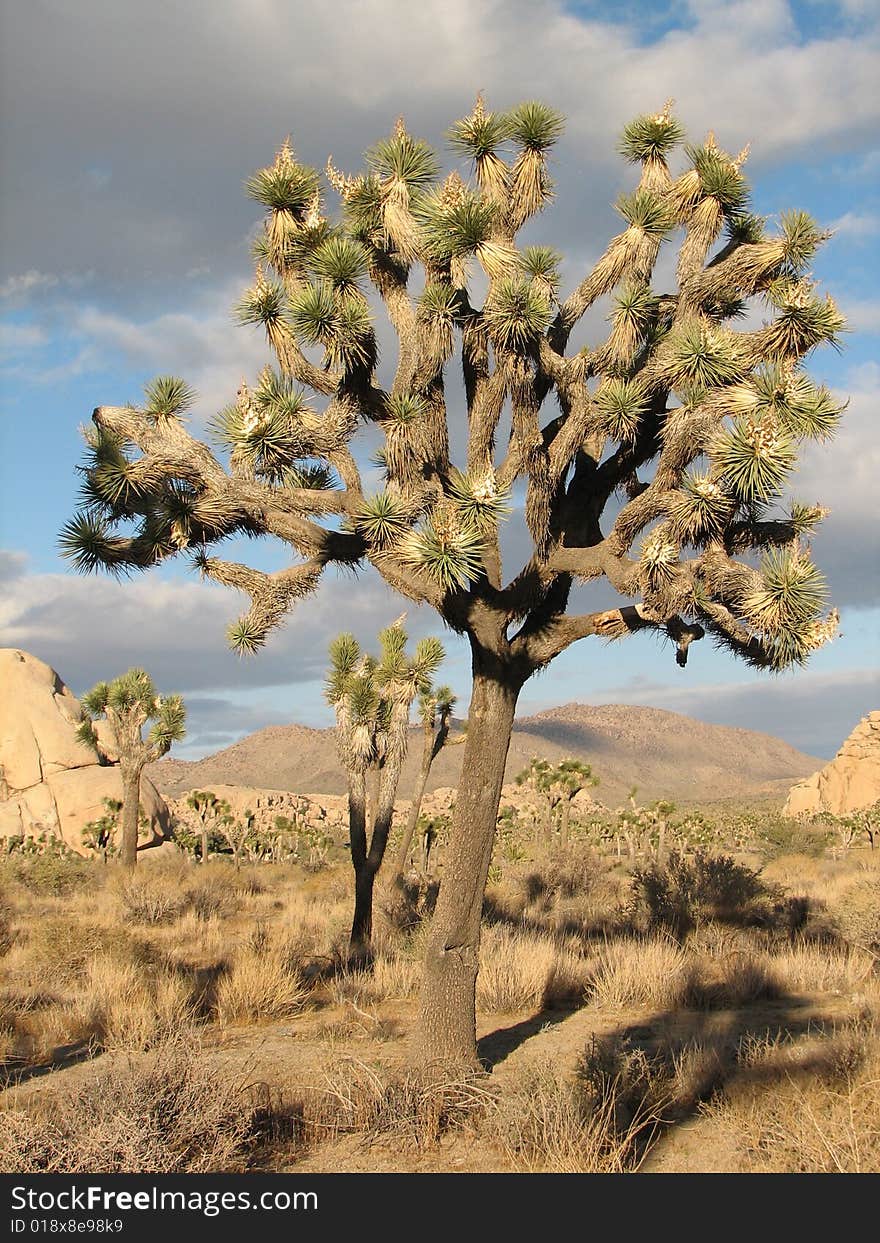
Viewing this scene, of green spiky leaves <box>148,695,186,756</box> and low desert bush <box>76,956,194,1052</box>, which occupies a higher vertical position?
green spiky leaves <box>148,695,186,756</box>

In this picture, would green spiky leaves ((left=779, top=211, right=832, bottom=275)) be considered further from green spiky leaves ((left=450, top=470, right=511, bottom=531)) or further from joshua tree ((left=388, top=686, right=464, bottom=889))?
joshua tree ((left=388, top=686, right=464, bottom=889))

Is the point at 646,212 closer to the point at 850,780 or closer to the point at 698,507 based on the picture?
the point at 698,507

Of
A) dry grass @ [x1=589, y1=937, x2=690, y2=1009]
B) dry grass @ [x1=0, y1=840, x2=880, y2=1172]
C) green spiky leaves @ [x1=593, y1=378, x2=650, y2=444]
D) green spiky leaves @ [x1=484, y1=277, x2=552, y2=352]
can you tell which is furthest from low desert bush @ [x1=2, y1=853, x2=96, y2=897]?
green spiky leaves @ [x1=484, y1=277, x2=552, y2=352]

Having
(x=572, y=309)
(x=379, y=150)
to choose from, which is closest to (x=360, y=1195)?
(x=572, y=309)

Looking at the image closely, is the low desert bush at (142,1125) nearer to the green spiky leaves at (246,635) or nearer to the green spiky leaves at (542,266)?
the green spiky leaves at (246,635)

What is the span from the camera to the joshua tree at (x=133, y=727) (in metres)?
22.3

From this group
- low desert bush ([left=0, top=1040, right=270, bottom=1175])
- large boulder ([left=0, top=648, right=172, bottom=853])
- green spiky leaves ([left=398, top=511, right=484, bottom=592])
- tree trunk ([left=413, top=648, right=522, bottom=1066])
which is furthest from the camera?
large boulder ([left=0, top=648, right=172, bottom=853])

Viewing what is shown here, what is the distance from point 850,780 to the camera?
4881 centimetres

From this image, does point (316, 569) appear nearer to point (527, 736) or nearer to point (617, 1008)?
point (617, 1008)

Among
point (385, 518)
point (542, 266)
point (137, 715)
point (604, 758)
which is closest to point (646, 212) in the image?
point (542, 266)

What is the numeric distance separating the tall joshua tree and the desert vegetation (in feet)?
4.06

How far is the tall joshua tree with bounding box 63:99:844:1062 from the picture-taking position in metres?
6.95

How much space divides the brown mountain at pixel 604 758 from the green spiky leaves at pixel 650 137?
69704 millimetres

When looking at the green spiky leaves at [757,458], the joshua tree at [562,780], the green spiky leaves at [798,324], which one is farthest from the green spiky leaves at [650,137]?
the joshua tree at [562,780]
